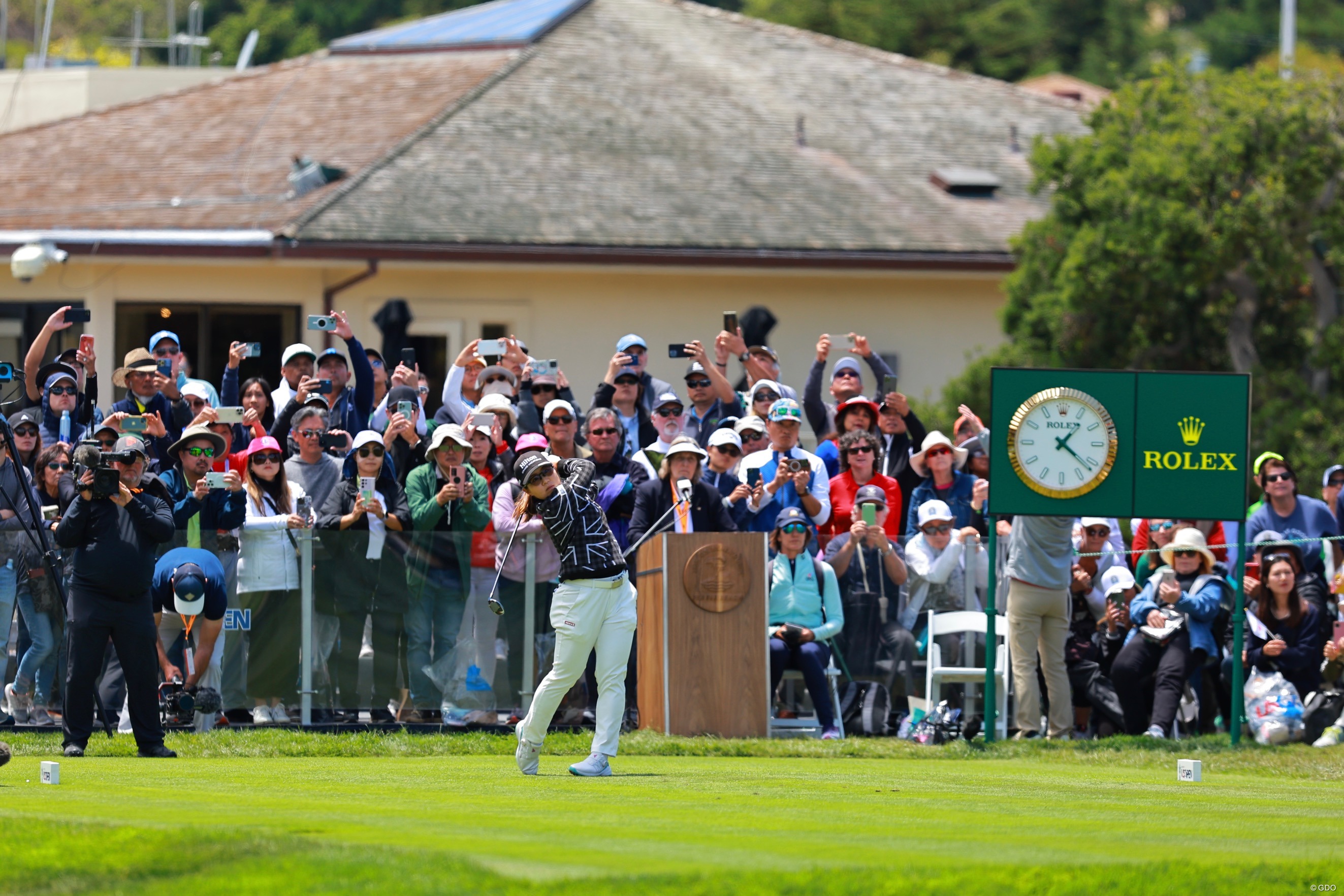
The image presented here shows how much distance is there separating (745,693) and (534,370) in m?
3.35

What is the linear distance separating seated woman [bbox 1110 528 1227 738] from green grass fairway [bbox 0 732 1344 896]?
176cm

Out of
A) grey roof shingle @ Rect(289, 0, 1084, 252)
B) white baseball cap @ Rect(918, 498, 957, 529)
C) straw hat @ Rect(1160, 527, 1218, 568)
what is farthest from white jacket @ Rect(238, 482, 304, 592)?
grey roof shingle @ Rect(289, 0, 1084, 252)

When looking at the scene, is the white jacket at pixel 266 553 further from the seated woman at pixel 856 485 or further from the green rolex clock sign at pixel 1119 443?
the green rolex clock sign at pixel 1119 443

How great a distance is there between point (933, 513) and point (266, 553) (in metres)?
4.96

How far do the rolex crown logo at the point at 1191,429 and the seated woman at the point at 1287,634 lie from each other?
1.13m

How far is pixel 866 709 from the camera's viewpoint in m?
14.9

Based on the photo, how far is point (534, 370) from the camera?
627 inches

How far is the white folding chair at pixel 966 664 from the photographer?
48.6ft

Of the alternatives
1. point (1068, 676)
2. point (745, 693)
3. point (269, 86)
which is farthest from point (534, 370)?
point (269, 86)

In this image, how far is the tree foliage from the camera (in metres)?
24.5

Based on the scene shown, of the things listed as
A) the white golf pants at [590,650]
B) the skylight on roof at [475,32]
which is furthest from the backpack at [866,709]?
the skylight on roof at [475,32]

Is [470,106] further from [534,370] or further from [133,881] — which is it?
[133,881]

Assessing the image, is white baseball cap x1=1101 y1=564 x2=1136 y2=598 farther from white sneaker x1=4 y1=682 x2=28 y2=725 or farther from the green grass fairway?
white sneaker x1=4 y1=682 x2=28 y2=725

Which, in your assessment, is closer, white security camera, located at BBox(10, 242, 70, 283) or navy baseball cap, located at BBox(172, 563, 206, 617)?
navy baseball cap, located at BBox(172, 563, 206, 617)
